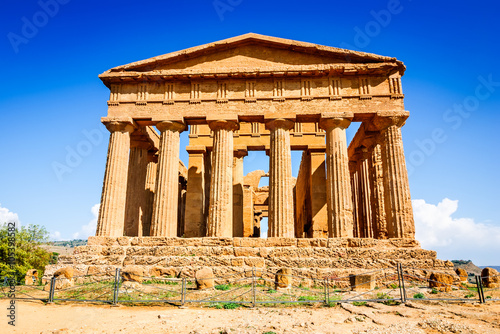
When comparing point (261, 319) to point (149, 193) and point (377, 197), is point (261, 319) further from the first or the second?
point (149, 193)

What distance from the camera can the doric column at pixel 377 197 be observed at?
61.8 feet

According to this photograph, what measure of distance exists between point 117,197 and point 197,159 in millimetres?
6957

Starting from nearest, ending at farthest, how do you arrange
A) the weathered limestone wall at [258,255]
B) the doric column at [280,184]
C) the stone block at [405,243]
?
1. the weathered limestone wall at [258,255]
2. the stone block at [405,243]
3. the doric column at [280,184]

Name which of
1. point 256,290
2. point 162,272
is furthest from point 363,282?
point 162,272

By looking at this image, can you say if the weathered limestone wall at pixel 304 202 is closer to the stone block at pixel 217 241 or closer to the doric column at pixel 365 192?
the doric column at pixel 365 192

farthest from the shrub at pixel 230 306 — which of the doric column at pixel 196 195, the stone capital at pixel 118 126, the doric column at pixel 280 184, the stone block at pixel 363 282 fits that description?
the stone capital at pixel 118 126

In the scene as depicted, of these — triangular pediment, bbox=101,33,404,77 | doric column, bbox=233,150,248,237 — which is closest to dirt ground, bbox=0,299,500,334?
triangular pediment, bbox=101,33,404,77

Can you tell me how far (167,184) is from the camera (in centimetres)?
1739

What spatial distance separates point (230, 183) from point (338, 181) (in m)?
5.37

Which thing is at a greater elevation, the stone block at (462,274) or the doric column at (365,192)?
the doric column at (365,192)

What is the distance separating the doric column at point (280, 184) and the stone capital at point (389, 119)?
439 centimetres

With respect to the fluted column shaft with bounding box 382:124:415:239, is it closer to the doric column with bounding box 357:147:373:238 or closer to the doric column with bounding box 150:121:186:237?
the doric column with bounding box 357:147:373:238

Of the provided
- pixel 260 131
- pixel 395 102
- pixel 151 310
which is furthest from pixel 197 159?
pixel 151 310

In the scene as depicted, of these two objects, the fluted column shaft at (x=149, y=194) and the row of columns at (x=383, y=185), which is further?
the fluted column shaft at (x=149, y=194)
